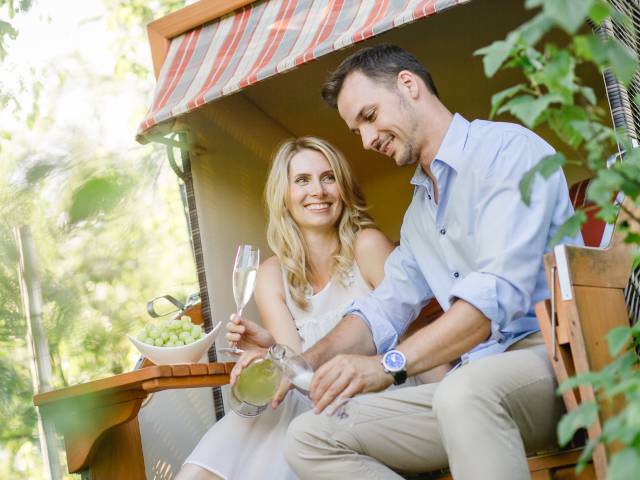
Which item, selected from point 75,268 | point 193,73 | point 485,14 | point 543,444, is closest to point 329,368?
point 543,444

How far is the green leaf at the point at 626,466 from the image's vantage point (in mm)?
1188

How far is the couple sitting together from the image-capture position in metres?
2.48

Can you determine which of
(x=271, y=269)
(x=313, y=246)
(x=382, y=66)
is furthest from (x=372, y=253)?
(x=382, y=66)

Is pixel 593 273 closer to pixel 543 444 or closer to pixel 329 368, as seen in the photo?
pixel 543 444


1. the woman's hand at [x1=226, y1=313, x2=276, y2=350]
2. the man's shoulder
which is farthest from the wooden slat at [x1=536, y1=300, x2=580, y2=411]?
the woman's hand at [x1=226, y1=313, x2=276, y2=350]

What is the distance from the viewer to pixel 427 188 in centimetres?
332

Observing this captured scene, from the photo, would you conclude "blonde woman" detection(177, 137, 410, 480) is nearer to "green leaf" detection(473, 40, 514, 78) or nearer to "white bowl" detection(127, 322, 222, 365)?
"white bowl" detection(127, 322, 222, 365)

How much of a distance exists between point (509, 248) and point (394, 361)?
444 mm

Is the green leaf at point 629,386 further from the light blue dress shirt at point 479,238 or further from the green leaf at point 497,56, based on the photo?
the light blue dress shirt at point 479,238

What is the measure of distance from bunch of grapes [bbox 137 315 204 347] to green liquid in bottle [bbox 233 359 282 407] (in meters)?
0.44

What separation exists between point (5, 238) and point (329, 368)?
1.27 metres

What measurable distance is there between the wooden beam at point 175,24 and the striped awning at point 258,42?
0.03m

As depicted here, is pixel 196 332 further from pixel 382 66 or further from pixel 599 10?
pixel 599 10

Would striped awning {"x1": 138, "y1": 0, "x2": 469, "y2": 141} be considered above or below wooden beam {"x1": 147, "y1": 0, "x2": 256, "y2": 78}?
below
